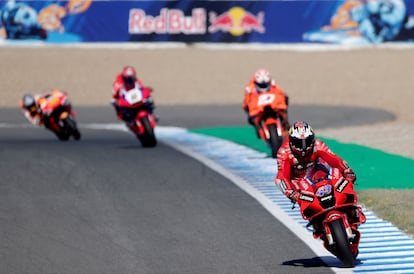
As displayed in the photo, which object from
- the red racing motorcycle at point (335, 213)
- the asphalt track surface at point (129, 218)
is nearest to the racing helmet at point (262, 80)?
the asphalt track surface at point (129, 218)

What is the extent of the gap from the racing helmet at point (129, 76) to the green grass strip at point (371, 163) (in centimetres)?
228

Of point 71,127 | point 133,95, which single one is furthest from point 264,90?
point 71,127

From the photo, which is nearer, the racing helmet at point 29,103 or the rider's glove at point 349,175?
the rider's glove at point 349,175

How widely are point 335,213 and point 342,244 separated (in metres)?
0.32

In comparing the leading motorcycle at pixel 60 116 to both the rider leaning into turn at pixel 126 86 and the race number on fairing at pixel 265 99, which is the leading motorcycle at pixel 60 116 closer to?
the rider leaning into turn at pixel 126 86

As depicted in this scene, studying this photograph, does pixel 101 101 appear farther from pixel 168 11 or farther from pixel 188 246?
pixel 188 246

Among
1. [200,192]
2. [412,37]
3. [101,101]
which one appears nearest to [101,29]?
[101,101]

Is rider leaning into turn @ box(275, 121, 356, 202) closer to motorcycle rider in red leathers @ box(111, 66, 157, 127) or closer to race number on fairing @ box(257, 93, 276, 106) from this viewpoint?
race number on fairing @ box(257, 93, 276, 106)

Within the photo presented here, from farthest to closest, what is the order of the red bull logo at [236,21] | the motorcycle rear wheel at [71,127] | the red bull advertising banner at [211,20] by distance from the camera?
the red bull logo at [236,21] → the red bull advertising banner at [211,20] → the motorcycle rear wheel at [71,127]

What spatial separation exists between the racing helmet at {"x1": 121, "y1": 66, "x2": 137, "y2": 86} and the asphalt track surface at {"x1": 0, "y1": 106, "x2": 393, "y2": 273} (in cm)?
122

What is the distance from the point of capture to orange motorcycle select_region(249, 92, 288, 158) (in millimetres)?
17703

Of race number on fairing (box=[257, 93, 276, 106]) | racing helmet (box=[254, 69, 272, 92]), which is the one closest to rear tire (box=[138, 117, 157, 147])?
racing helmet (box=[254, 69, 272, 92])

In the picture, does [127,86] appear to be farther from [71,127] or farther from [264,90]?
[264,90]

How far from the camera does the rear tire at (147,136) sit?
19866mm
